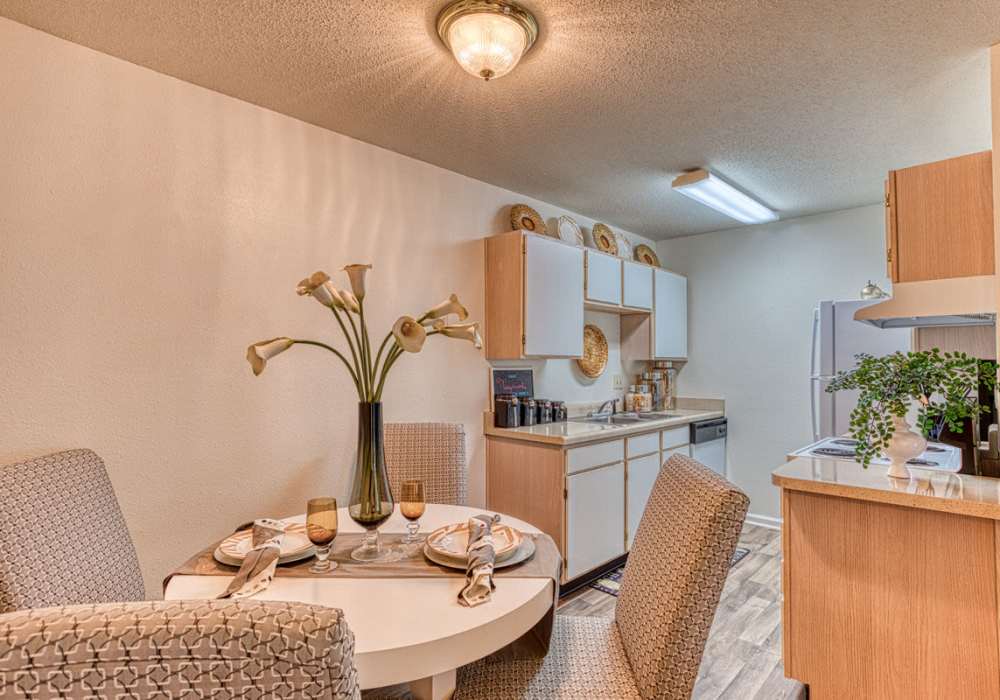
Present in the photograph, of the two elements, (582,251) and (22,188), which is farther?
(582,251)

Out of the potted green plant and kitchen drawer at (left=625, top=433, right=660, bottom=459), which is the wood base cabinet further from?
kitchen drawer at (left=625, top=433, right=660, bottom=459)

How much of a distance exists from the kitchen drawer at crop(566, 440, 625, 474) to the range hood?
1.52m

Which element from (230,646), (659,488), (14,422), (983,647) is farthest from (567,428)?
(230,646)

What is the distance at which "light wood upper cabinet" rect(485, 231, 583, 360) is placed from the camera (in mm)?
3033

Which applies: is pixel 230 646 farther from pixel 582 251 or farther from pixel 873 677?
pixel 582 251

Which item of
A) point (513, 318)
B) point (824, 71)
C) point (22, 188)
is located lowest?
point (513, 318)

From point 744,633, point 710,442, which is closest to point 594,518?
point 744,633

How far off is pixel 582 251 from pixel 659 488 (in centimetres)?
220

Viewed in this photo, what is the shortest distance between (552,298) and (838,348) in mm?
2017

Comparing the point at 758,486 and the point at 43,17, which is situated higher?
the point at 43,17

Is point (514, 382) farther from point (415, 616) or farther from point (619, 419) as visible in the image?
point (415, 616)

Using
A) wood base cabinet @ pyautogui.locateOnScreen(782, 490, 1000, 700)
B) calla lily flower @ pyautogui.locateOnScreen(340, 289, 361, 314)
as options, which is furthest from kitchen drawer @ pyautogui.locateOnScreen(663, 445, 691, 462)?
calla lily flower @ pyautogui.locateOnScreen(340, 289, 361, 314)

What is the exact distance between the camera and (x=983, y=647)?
155cm

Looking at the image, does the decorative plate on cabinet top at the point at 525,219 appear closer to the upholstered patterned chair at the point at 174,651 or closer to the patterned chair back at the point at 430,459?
the patterned chair back at the point at 430,459
